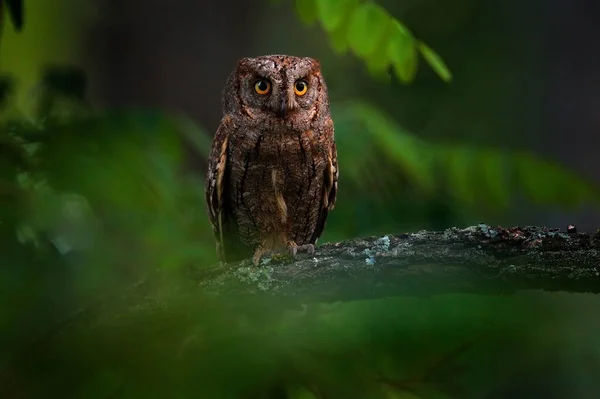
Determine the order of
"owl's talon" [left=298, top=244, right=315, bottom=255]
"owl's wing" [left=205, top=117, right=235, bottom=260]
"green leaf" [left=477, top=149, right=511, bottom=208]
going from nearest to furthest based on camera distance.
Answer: "owl's talon" [left=298, top=244, right=315, bottom=255]
"green leaf" [left=477, top=149, right=511, bottom=208]
"owl's wing" [left=205, top=117, right=235, bottom=260]

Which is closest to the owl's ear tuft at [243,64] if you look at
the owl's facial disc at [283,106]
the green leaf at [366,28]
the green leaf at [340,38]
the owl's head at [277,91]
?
the owl's head at [277,91]

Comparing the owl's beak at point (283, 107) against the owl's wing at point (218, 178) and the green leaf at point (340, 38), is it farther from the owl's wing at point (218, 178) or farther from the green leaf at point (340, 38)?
the green leaf at point (340, 38)

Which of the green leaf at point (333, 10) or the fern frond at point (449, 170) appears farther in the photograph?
the fern frond at point (449, 170)

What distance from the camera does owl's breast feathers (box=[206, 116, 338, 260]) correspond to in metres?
3.29

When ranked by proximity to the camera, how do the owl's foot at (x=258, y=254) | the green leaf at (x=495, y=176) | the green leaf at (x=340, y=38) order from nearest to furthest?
the green leaf at (x=340, y=38), the owl's foot at (x=258, y=254), the green leaf at (x=495, y=176)

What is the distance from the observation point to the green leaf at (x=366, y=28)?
205 cm

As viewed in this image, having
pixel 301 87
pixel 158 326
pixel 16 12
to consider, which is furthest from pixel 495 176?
pixel 158 326

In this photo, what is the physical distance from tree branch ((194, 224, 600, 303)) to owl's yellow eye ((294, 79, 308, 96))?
1.17 meters

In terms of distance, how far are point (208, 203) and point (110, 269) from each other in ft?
6.03

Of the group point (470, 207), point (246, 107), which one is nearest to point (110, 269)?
point (246, 107)

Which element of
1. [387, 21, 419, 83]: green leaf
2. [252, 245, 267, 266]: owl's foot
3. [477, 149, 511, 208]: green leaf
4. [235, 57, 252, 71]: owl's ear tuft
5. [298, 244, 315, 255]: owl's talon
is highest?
[387, 21, 419, 83]: green leaf

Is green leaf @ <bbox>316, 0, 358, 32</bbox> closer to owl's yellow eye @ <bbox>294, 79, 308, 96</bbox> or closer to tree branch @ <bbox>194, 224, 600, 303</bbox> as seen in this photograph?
tree branch @ <bbox>194, 224, 600, 303</bbox>

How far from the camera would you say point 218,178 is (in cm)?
332

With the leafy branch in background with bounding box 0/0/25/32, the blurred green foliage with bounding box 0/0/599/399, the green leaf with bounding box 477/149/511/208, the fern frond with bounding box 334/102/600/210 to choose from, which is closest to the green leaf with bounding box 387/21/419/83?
the blurred green foliage with bounding box 0/0/599/399
